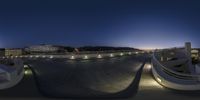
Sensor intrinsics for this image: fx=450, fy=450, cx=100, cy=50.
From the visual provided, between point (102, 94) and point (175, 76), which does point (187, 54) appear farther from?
point (102, 94)

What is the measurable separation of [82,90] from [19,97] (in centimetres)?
533

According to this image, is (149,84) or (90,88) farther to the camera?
(149,84)

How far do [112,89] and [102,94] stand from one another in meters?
3.11

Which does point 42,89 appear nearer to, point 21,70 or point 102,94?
point 102,94

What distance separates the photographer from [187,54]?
68375 millimetres

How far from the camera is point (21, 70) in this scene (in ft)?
156

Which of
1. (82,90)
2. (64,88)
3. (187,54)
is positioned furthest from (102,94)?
(187,54)

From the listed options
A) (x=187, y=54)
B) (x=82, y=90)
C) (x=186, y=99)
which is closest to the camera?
(x=186, y=99)

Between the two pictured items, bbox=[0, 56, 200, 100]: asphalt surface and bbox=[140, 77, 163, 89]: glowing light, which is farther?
bbox=[140, 77, 163, 89]: glowing light

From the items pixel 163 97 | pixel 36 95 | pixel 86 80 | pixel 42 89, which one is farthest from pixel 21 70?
pixel 163 97

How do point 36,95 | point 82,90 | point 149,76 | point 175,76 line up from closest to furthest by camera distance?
point 36,95
point 82,90
point 175,76
point 149,76

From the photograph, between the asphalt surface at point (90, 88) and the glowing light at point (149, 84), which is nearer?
the asphalt surface at point (90, 88)

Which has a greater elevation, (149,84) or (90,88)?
(149,84)

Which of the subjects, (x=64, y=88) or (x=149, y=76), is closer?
(x=64, y=88)
